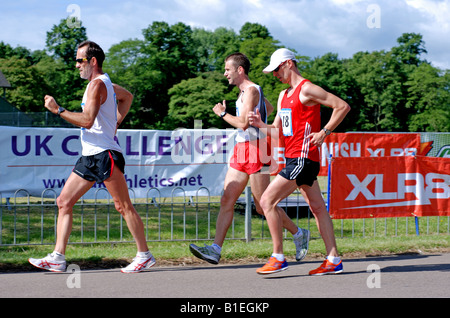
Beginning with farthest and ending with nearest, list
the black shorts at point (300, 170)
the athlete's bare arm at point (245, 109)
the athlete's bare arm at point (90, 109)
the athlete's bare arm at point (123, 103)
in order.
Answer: the athlete's bare arm at point (123, 103), the athlete's bare arm at point (245, 109), the black shorts at point (300, 170), the athlete's bare arm at point (90, 109)

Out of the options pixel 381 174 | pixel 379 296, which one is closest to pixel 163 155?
pixel 381 174

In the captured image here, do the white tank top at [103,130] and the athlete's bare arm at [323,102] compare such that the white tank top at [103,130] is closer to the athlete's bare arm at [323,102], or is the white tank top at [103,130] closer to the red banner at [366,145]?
the athlete's bare arm at [323,102]

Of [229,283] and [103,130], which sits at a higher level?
[103,130]

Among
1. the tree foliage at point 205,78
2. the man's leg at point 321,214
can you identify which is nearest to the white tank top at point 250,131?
the man's leg at point 321,214

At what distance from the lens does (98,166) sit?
17.8ft

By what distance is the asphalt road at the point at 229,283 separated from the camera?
15.7 ft

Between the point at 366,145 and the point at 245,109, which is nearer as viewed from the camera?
the point at 245,109

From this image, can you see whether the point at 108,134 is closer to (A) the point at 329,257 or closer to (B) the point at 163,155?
(A) the point at 329,257

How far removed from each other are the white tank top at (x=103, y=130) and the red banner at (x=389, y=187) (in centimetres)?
386

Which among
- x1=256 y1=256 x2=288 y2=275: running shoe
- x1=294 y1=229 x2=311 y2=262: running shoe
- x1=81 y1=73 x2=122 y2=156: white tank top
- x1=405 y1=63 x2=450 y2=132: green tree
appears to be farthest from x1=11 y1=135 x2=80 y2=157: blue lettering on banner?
x1=405 y1=63 x2=450 y2=132: green tree

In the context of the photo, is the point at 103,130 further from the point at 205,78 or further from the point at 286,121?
the point at 205,78

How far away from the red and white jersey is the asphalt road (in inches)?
46.4

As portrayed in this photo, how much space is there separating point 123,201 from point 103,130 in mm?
687

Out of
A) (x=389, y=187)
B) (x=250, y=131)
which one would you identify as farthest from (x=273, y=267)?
(x=389, y=187)
